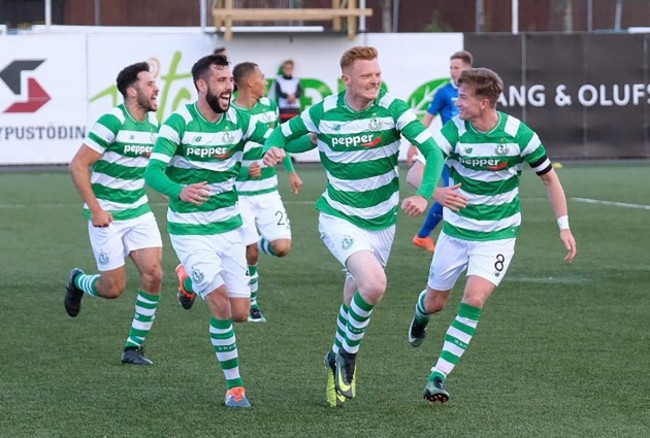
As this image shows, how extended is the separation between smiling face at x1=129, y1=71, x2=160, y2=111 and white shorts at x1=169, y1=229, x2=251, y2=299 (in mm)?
1625

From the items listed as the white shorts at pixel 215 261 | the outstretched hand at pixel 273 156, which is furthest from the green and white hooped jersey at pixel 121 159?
the outstretched hand at pixel 273 156

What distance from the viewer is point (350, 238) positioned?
8102 mm

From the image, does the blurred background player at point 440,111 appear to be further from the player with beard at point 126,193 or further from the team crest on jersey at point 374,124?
the team crest on jersey at point 374,124

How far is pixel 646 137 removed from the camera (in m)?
29.5

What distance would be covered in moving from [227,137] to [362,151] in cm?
79

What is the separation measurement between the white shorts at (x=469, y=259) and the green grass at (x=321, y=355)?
67 cm

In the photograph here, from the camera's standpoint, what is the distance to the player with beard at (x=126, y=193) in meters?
9.36

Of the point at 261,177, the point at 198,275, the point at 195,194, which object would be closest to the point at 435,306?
the point at 198,275

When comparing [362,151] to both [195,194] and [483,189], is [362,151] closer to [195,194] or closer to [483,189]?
→ [483,189]

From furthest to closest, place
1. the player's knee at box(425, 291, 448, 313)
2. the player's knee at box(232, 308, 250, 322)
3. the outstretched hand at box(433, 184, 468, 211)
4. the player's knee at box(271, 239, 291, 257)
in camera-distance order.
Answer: the player's knee at box(271, 239, 291, 257) < the player's knee at box(425, 291, 448, 313) < the player's knee at box(232, 308, 250, 322) < the outstretched hand at box(433, 184, 468, 211)

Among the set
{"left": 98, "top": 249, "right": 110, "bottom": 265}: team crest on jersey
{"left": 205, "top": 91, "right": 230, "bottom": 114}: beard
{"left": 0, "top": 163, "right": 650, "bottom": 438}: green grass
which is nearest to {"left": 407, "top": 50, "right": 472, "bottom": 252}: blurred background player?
{"left": 0, "top": 163, "right": 650, "bottom": 438}: green grass

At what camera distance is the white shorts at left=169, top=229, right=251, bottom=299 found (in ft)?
26.3

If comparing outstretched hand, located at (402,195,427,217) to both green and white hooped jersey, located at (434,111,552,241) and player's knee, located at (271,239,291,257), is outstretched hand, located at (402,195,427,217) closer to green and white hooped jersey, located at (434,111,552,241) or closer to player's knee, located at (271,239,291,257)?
green and white hooped jersey, located at (434,111,552,241)

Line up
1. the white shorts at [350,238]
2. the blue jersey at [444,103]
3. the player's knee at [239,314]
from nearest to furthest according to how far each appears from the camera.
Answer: the white shorts at [350,238], the player's knee at [239,314], the blue jersey at [444,103]
